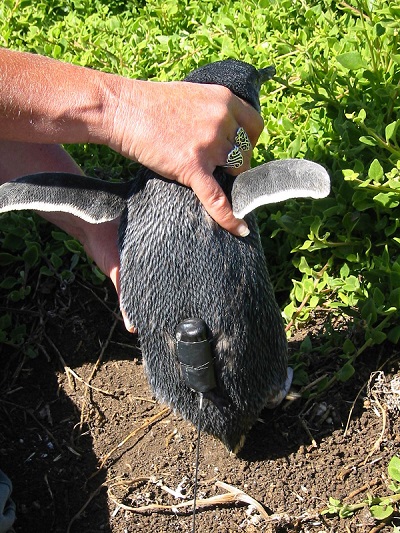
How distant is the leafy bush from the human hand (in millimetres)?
479

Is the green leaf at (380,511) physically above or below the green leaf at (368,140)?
below

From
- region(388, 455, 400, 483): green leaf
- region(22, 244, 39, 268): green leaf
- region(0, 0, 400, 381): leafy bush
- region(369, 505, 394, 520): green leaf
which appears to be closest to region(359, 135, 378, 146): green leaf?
region(0, 0, 400, 381): leafy bush

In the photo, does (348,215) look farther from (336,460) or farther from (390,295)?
(336,460)

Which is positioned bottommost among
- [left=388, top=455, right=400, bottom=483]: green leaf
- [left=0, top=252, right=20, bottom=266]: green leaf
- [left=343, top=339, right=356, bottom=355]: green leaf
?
[left=0, top=252, right=20, bottom=266]: green leaf

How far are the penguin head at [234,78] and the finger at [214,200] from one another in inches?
12.8

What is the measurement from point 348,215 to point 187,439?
776mm

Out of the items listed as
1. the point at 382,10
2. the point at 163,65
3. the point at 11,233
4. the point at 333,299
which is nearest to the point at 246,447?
the point at 333,299

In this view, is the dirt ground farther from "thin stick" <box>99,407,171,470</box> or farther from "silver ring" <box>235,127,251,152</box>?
"silver ring" <box>235,127,251,152</box>

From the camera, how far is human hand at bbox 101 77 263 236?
1.73 metres

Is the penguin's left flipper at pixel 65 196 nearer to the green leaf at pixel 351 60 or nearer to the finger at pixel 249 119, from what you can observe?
the finger at pixel 249 119

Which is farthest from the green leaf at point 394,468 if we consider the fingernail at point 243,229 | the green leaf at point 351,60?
the green leaf at point 351,60

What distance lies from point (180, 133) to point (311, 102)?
892 mm

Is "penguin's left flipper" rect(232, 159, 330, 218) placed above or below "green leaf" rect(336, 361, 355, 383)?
above

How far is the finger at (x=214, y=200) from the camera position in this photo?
1747 mm
